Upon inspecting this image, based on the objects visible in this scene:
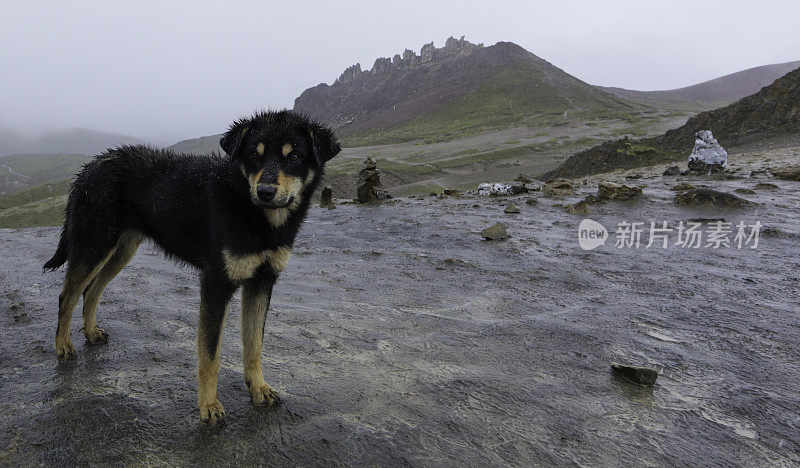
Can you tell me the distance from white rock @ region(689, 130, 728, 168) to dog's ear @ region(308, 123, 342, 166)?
23486 millimetres

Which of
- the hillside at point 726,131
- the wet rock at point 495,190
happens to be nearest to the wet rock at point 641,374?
the wet rock at point 495,190

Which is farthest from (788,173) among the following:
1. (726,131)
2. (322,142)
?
(322,142)

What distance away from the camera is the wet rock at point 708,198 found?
14.3 metres

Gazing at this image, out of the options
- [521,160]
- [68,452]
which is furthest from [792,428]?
[521,160]

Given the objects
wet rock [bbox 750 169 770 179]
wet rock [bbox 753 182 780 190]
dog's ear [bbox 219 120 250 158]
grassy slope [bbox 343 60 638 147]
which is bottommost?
wet rock [bbox 753 182 780 190]

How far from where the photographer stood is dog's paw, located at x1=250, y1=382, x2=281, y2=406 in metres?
3.90

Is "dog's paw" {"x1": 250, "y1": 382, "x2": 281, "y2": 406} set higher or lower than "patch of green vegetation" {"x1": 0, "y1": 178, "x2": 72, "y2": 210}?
higher

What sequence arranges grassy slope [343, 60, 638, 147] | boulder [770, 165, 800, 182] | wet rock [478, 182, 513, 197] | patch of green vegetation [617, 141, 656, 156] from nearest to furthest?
boulder [770, 165, 800, 182] → wet rock [478, 182, 513, 197] → patch of green vegetation [617, 141, 656, 156] → grassy slope [343, 60, 638, 147]

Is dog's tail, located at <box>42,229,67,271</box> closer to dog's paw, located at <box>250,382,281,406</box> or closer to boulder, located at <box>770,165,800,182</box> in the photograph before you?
dog's paw, located at <box>250,382,281,406</box>

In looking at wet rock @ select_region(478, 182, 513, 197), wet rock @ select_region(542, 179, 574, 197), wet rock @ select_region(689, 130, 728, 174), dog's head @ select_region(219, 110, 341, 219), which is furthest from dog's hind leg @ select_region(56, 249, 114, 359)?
wet rock @ select_region(689, 130, 728, 174)

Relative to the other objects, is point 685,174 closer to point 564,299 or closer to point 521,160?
point 564,299

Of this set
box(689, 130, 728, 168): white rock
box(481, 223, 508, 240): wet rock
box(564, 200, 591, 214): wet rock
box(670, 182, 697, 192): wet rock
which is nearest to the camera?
box(481, 223, 508, 240): wet rock

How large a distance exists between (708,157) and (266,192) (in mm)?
24577

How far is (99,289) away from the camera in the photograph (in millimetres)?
5051
